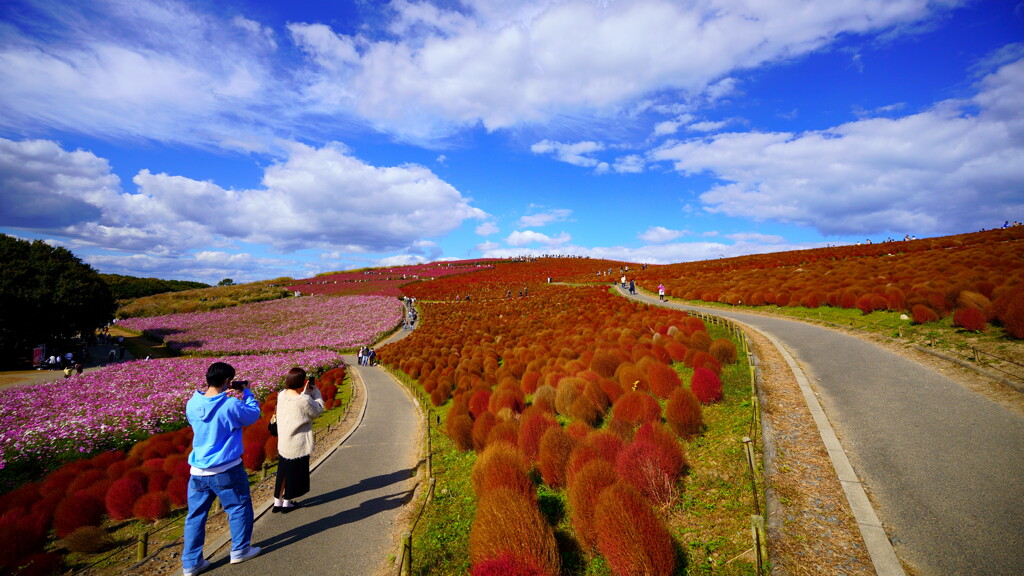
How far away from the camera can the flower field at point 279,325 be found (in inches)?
1346

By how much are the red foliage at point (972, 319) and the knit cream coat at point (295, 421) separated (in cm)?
1724

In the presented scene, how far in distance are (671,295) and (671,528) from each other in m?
31.3

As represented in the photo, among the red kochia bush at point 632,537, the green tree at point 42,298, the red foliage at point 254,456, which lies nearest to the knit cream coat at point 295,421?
the red kochia bush at point 632,537

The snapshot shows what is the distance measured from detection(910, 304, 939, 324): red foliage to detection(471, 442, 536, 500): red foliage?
15327 mm

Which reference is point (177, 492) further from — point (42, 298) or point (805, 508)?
point (42, 298)

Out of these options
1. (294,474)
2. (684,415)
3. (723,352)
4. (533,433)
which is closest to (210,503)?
(294,474)

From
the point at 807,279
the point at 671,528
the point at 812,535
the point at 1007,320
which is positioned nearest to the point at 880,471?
the point at 812,535

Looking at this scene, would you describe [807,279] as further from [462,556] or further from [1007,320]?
[462,556]

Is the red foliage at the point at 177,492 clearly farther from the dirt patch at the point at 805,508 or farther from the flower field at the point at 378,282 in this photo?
the flower field at the point at 378,282

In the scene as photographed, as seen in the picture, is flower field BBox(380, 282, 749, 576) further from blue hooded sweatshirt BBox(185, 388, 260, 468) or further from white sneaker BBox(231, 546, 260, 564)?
blue hooded sweatshirt BBox(185, 388, 260, 468)

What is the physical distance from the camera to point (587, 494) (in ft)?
17.7

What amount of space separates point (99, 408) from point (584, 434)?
1847 centimetres

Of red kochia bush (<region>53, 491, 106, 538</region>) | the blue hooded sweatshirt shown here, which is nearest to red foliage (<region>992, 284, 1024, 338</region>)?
the blue hooded sweatshirt

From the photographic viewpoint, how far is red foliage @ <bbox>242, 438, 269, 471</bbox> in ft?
32.5
